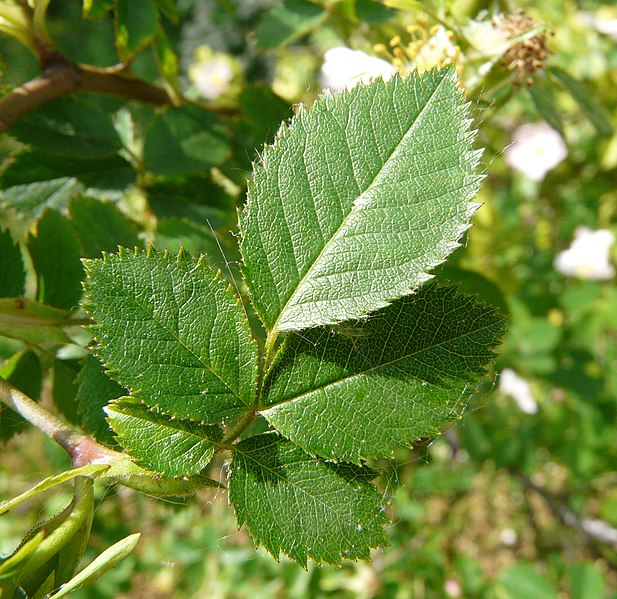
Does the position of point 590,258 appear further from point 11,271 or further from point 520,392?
point 11,271

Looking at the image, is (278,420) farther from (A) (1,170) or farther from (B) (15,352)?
(A) (1,170)

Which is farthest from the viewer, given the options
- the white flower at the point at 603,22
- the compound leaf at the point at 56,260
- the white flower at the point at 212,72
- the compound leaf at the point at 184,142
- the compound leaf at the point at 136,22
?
the white flower at the point at 212,72

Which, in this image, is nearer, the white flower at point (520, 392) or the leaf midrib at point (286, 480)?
the leaf midrib at point (286, 480)

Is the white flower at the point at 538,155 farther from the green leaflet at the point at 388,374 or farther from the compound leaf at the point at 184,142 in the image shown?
the green leaflet at the point at 388,374

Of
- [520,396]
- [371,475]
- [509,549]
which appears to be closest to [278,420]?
[371,475]

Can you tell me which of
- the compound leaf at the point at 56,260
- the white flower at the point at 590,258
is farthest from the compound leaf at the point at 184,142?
the white flower at the point at 590,258

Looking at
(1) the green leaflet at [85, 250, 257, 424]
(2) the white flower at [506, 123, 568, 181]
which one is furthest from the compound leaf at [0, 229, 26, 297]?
(2) the white flower at [506, 123, 568, 181]

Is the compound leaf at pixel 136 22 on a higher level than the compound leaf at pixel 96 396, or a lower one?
higher

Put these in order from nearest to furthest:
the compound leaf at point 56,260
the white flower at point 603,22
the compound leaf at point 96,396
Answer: the compound leaf at point 96,396
the compound leaf at point 56,260
the white flower at point 603,22
